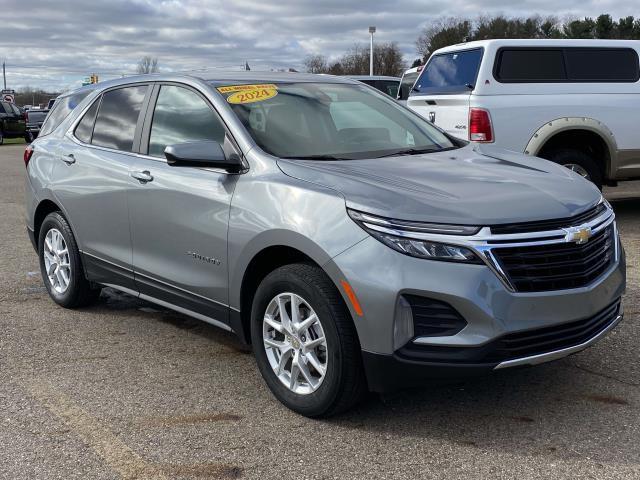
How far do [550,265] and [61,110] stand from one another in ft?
14.0

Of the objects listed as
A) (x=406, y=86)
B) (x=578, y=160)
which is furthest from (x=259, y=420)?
(x=406, y=86)

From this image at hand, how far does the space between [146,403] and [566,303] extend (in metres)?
2.18

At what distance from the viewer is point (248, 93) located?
4371mm

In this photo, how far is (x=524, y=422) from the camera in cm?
357

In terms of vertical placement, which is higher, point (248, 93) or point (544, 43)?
point (544, 43)

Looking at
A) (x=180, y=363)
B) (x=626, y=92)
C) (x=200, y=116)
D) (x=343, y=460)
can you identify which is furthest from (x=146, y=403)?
(x=626, y=92)

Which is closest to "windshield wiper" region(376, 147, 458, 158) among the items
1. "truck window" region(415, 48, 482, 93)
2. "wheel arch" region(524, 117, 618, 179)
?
"wheel arch" region(524, 117, 618, 179)

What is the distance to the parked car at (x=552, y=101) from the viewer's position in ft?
26.8

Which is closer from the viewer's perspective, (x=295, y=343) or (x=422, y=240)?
(x=422, y=240)

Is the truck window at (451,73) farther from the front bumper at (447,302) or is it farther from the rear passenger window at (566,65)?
the front bumper at (447,302)

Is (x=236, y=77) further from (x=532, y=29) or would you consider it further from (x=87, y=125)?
(x=532, y=29)

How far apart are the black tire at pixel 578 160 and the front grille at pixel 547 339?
5.22m

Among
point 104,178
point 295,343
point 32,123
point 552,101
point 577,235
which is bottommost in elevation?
point 32,123

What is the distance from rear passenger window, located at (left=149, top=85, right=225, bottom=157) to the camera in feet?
14.1
